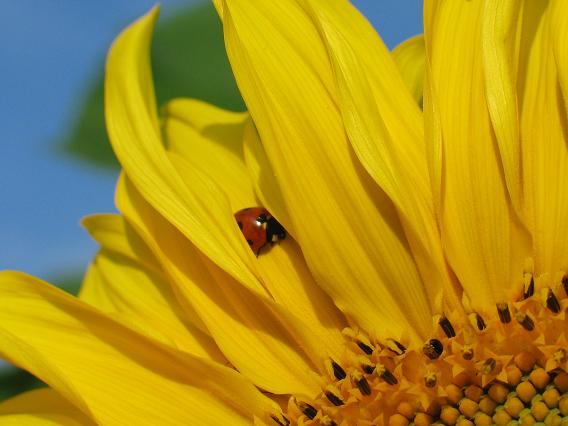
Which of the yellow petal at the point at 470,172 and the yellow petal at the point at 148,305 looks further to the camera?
the yellow petal at the point at 148,305

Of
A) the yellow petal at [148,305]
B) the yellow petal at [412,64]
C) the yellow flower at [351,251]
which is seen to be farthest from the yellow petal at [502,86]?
the yellow petal at [148,305]

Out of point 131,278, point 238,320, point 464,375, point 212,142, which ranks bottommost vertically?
point 464,375

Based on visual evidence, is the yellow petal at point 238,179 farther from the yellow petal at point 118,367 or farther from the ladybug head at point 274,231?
the yellow petal at point 118,367

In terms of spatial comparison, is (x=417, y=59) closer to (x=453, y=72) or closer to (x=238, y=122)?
(x=453, y=72)

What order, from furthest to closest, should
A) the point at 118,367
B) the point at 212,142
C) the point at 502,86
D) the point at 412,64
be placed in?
the point at 212,142
the point at 412,64
the point at 118,367
the point at 502,86

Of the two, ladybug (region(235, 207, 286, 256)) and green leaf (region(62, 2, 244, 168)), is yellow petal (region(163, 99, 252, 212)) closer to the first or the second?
ladybug (region(235, 207, 286, 256))

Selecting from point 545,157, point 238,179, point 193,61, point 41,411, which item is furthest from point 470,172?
point 193,61

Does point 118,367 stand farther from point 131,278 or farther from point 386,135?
point 386,135
